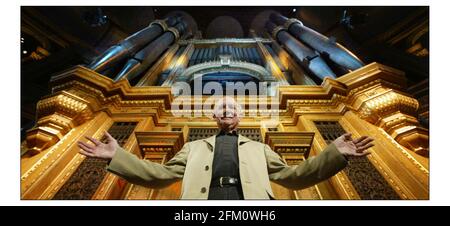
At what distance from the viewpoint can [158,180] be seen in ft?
7.07

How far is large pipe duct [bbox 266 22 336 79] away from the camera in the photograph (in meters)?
5.82

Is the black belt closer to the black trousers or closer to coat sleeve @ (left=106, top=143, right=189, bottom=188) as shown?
the black trousers

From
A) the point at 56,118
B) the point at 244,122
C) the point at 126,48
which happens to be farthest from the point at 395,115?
the point at 126,48

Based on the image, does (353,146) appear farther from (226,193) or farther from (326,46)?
(326,46)

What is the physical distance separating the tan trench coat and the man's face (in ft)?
0.71

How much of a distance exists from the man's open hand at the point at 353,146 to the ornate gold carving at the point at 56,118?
3.49 meters

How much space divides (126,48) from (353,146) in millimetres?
5956

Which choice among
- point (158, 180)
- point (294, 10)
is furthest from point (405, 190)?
point (294, 10)

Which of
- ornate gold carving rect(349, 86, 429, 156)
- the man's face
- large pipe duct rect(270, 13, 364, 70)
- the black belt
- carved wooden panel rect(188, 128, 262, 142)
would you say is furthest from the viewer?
large pipe duct rect(270, 13, 364, 70)

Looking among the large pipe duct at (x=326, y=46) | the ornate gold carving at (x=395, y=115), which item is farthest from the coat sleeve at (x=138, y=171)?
the large pipe duct at (x=326, y=46)

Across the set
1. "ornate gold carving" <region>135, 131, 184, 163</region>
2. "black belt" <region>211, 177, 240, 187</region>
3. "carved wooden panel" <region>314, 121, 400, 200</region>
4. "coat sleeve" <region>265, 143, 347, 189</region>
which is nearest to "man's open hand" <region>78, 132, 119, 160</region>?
"black belt" <region>211, 177, 240, 187</region>

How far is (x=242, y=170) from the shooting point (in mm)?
2146
